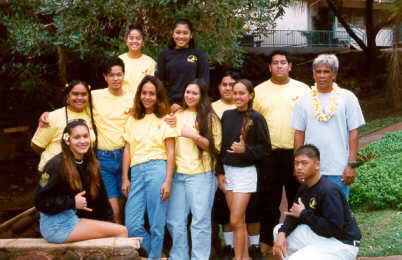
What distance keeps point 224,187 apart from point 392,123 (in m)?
9.65

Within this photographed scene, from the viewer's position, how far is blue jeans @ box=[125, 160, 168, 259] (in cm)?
427

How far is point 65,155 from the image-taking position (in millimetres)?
3705

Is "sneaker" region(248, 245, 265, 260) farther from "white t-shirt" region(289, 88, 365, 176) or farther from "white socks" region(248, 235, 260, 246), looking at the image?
"white t-shirt" region(289, 88, 365, 176)

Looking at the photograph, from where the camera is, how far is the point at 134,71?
16.2 ft

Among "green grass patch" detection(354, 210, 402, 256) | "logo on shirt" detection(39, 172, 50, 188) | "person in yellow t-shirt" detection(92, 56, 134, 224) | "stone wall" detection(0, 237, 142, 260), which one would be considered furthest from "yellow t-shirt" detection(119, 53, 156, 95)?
"green grass patch" detection(354, 210, 402, 256)

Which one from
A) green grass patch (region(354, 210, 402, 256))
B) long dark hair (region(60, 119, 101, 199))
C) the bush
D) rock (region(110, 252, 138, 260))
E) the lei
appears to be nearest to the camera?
long dark hair (region(60, 119, 101, 199))

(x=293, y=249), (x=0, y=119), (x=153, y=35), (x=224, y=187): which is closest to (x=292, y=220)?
(x=293, y=249)

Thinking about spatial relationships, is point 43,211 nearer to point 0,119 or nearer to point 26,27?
point 26,27

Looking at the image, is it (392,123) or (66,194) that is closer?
(66,194)

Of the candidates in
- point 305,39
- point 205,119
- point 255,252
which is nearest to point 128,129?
point 205,119

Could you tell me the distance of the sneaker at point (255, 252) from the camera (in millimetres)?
4660

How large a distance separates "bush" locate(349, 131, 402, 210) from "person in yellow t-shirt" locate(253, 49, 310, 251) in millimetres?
2407

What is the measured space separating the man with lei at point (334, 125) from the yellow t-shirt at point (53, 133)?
210 centimetres

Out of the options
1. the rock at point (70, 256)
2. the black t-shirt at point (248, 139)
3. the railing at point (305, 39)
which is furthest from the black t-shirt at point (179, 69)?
the railing at point (305, 39)
